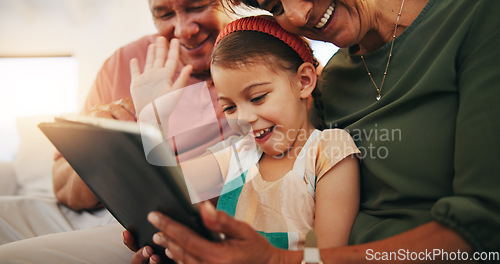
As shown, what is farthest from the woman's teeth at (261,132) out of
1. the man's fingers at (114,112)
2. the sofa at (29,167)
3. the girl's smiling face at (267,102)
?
the sofa at (29,167)

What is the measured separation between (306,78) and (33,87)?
8.96ft

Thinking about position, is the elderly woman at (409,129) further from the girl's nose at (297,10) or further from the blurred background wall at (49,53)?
the blurred background wall at (49,53)

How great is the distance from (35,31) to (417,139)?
3139mm

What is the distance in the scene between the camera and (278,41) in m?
1.11

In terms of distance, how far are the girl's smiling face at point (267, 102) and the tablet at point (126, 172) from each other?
0.39 metres

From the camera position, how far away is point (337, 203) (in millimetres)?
933

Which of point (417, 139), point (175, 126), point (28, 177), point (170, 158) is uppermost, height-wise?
point (170, 158)

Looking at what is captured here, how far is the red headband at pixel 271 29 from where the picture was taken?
112cm

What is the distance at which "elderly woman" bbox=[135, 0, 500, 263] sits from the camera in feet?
2.30

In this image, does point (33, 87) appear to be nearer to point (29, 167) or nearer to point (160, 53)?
point (29, 167)

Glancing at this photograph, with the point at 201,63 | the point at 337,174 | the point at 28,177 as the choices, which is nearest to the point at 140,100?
the point at 201,63

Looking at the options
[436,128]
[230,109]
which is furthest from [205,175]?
[436,128]

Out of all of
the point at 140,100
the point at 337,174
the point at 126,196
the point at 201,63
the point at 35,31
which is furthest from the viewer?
the point at 35,31

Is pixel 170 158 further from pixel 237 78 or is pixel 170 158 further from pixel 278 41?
pixel 278 41
